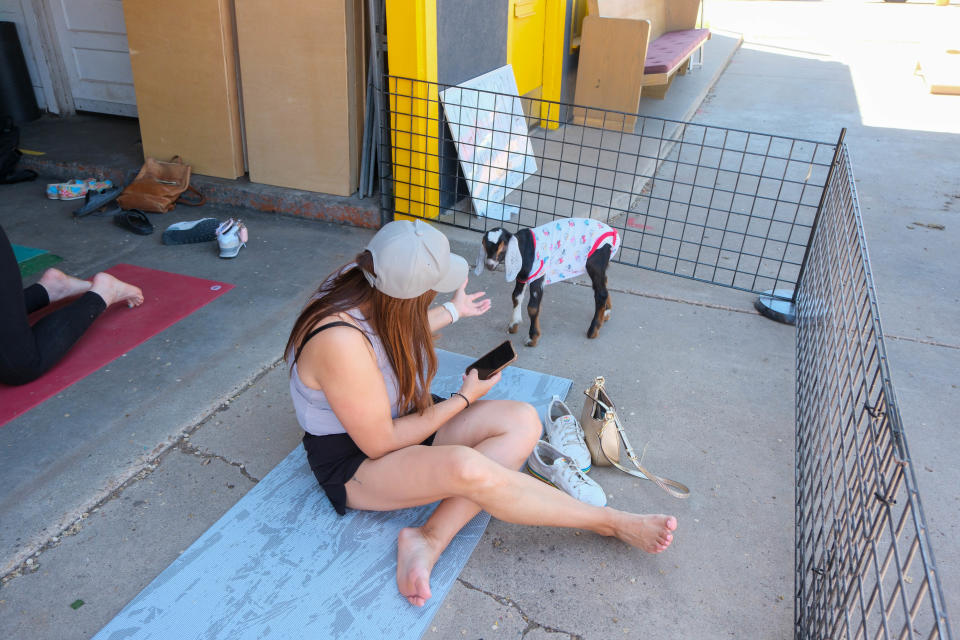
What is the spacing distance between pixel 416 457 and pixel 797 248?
354cm

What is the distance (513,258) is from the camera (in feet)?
10.2

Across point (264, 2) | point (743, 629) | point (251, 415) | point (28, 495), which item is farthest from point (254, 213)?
point (743, 629)

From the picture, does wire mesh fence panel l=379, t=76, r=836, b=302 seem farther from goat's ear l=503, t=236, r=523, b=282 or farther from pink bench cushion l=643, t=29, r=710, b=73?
pink bench cushion l=643, t=29, r=710, b=73

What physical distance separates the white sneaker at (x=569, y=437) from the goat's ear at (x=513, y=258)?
692mm

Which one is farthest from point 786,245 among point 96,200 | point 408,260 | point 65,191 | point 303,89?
point 65,191

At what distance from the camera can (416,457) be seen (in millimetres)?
2031

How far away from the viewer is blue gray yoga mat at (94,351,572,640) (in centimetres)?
193

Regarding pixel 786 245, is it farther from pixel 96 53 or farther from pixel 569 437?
pixel 96 53

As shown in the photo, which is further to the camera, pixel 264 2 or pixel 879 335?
pixel 264 2

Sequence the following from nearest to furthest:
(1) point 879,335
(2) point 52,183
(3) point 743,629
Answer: (1) point 879,335 < (3) point 743,629 < (2) point 52,183

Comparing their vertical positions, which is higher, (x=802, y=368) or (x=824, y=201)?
(x=824, y=201)

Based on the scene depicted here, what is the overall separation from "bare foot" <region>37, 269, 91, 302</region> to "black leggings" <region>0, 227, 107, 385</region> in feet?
0.12

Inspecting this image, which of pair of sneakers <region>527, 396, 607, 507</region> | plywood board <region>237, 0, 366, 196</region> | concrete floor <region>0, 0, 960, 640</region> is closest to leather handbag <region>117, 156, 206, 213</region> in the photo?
concrete floor <region>0, 0, 960, 640</region>

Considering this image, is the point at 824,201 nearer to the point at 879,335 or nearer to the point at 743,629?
the point at 879,335
